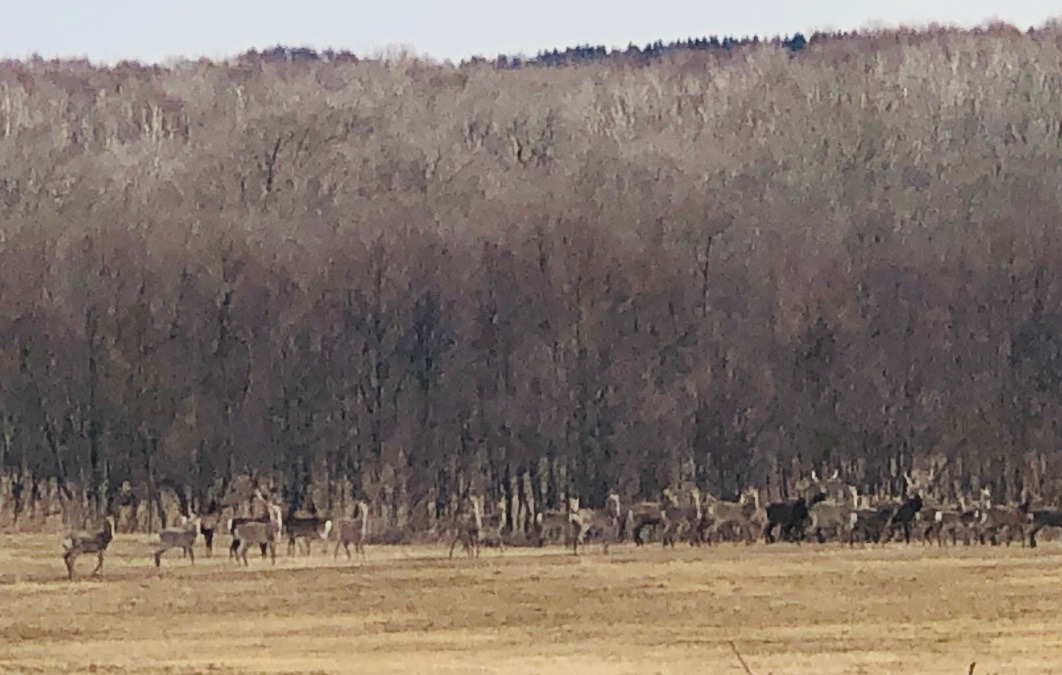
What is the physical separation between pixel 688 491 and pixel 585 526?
7.38m

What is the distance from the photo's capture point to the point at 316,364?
45906mm

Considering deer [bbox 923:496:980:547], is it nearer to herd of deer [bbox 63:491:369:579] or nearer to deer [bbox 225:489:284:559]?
herd of deer [bbox 63:491:369:579]

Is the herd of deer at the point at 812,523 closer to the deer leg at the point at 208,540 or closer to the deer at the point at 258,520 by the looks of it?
the deer at the point at 258,520

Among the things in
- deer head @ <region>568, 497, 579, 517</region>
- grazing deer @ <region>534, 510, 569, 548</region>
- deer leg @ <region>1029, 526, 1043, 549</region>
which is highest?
deer head @ <region>568, 497, 579, 517</region>

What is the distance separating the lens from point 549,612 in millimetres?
23281

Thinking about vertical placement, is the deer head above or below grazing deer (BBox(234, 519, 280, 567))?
above

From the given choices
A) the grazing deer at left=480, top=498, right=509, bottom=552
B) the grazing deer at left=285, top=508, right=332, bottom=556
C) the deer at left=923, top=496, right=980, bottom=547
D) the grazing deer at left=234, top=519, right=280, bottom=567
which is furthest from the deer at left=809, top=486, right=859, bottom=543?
the grazing deer at left=234, top=519, right=280, bottom=567

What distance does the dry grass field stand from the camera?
Answer: 1961cm

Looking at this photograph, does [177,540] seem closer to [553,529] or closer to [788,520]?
[553,529]

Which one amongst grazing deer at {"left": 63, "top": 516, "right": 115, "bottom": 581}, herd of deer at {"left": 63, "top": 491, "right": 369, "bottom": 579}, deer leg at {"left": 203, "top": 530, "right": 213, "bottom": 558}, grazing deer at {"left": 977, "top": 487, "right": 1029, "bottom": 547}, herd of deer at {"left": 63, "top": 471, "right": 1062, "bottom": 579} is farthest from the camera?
grazing deer at {"left": 977, "top": 487, "right": 1029, "bottom": 547}

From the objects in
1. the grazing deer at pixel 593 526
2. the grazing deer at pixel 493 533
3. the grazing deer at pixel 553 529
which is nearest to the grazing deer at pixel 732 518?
the grazing deer at pixel 593 526

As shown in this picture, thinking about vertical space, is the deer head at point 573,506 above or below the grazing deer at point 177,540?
above

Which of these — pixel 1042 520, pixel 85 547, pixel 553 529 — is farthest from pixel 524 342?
pixel 85 547

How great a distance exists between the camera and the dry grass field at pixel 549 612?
64.3 ft
